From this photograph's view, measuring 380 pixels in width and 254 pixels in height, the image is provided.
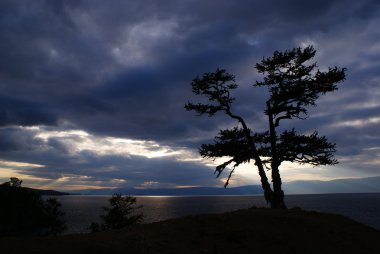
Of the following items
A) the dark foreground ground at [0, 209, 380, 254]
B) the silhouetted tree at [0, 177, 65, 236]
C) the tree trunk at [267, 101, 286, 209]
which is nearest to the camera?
the dark foreground ground at [0, 209, 380, 254]

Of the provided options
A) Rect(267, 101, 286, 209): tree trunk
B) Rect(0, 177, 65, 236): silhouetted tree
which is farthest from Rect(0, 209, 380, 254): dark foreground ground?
Rect(0, 177, 65, 236): silhouetted tree

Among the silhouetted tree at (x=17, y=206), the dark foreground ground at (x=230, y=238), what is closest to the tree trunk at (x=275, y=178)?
the dark foreground ground at (x=230, y=238)

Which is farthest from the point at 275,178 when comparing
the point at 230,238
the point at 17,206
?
the point at 17,206

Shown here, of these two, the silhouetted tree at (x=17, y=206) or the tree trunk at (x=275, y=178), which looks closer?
the tree trunk at (x=275, y=178)

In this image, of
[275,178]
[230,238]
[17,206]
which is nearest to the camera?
[230,238]

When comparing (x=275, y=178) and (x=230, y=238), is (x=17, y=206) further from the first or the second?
(x=230, y=238)

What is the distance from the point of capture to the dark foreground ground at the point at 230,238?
12.1 metres

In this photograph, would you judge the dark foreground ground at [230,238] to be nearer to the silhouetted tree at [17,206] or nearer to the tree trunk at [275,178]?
the tree trunk at [275,178]

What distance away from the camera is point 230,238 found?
15414 mm

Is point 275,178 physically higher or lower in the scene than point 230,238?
higher

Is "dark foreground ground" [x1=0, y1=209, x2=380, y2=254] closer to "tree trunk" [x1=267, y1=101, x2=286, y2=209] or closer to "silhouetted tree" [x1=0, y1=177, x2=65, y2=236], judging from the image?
"tree trunk" [x1=267, y1=101, x2=286, y2=209]

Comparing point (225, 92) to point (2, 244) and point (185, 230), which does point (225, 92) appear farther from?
point (2, 244)

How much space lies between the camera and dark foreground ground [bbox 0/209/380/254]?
12.1 m

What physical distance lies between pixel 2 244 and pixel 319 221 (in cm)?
1563
